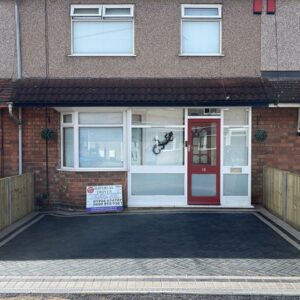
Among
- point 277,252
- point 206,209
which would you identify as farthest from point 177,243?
point 206,209

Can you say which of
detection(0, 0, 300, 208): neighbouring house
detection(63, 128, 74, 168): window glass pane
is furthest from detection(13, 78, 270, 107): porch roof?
detection(63, 128, 74, 168): window glass pane

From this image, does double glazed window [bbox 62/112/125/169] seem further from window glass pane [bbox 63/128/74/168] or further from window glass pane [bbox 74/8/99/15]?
window glass pane [bbox 74/8/99/15]

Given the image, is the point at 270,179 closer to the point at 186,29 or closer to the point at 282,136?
the point at 282,136

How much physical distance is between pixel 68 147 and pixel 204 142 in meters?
3.56

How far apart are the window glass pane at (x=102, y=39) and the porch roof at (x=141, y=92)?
2.84 feet

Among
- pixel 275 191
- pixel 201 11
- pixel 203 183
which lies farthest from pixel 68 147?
pixel 275 191

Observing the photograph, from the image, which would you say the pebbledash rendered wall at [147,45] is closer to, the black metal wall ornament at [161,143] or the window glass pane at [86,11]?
the window glass pane at [86,11]

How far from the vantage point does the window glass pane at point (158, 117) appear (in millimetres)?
11211

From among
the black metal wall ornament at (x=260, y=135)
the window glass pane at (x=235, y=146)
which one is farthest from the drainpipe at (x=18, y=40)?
the black metal wall ornament at (x=260, y=135)

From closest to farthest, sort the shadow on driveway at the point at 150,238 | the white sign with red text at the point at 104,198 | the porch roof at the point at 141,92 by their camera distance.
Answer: the shadow on driveway at the point at 150,238
the porch roof at the point at 141,92
the white sign with red text at the point at 104,198

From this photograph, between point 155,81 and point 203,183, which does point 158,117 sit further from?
point 203,183

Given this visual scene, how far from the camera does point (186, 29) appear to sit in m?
11.4

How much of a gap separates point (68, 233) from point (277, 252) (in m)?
3.95

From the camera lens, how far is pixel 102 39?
11.4 metres
